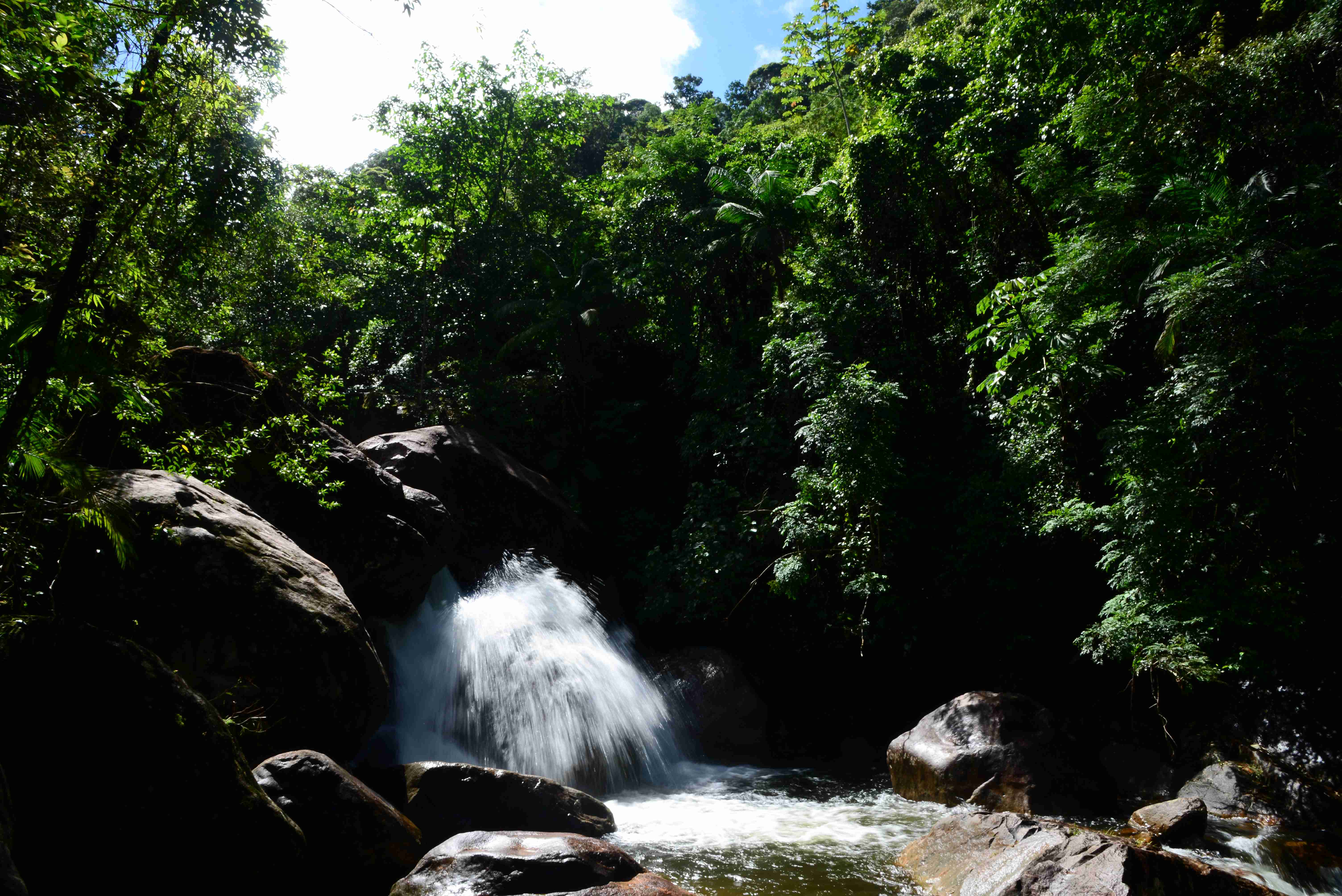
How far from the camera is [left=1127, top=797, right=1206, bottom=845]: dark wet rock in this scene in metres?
6.52

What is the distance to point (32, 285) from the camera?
455cm

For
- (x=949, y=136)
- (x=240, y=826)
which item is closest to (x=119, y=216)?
(x=240, y=826)

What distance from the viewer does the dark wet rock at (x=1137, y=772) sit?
27.3ft

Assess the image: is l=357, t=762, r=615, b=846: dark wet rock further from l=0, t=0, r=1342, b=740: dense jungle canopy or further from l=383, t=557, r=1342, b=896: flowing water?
l=0, t=0, r=1342, b=740: dense jungle canopy

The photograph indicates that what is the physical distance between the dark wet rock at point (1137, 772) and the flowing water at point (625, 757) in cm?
134

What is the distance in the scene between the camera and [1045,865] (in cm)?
513

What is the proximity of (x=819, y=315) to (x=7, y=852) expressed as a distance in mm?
11879

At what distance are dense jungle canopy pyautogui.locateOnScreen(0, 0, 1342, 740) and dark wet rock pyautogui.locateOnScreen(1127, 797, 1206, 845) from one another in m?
1.23

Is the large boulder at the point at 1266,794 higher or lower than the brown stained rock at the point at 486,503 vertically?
lower

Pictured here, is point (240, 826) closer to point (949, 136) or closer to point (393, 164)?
point (949, 136)

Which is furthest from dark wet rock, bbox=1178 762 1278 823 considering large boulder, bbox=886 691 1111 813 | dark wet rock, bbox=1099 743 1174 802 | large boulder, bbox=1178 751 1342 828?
large boulder, bbox=886 691 1111 813

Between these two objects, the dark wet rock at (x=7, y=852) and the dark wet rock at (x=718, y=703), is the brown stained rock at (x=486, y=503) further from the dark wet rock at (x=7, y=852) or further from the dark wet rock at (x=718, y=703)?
the dark wet rock at (x=7, y=852)

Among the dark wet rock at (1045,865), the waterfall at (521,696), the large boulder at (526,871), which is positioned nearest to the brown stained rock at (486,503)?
the waterfall at (521,696)

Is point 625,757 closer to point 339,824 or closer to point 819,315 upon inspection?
point 339,824
